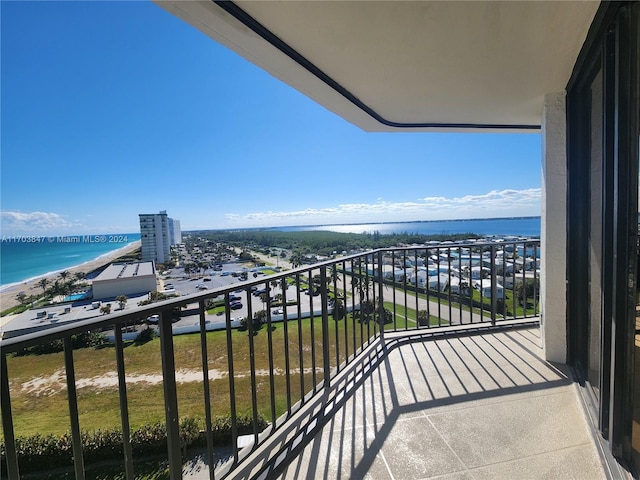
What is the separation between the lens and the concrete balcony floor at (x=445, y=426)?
1.42 meters

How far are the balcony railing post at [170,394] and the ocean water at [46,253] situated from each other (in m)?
32.3

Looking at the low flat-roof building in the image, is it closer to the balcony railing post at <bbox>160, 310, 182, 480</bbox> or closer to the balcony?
the balcony

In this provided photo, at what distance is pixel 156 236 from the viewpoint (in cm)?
2270

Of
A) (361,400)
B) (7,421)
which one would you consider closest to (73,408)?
(7,421)

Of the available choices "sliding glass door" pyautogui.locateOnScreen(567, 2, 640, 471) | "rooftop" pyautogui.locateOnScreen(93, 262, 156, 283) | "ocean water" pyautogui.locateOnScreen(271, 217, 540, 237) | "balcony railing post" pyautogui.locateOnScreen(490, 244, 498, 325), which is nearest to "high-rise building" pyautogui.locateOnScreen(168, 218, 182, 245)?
"rooftop" pyautogui.locateOnScreen(93, 262, 156, 283)

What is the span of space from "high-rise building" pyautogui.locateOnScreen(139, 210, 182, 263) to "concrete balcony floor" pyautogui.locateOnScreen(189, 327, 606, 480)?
2336 cm

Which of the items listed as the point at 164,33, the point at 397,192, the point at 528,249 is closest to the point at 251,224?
the point at 397,192

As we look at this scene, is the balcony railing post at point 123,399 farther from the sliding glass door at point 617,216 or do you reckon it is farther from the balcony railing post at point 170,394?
the sliding glass door at point 617,216

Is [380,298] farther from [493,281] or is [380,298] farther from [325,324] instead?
[493,281]

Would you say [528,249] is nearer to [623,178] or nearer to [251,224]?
[623,178]

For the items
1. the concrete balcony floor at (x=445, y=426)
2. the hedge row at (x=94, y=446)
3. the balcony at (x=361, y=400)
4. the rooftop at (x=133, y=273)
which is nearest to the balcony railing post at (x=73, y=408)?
the balcony at (x=361, y=400)

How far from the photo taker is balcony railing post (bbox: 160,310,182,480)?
1080mm

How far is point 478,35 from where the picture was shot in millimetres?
1726

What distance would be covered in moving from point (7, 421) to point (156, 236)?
25.0 m
